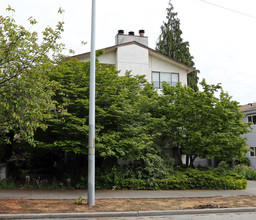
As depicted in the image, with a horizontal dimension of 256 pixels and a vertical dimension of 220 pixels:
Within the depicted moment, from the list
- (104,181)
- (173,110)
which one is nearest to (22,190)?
(104,181)

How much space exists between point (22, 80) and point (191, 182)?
9918mm

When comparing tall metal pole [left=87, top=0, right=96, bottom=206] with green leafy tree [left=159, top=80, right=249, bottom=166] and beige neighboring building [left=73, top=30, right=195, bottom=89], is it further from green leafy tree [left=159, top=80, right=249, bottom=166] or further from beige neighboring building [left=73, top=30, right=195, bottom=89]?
beige neighboring building [left=73, top=30, right=195, bottom=89]

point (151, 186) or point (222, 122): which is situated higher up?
point (222, 122)

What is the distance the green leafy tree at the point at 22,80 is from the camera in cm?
763

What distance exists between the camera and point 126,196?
10859 mm

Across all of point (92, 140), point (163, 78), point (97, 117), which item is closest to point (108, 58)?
point (163, 78)

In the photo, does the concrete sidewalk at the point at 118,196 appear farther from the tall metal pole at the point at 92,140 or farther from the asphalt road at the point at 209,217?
the tall metal pole at the point at 92,140

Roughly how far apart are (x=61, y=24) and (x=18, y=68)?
2.22 metres

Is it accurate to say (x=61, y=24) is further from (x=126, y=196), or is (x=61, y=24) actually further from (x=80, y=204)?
(x=126, y=196)

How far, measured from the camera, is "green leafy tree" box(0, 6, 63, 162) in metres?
7.63

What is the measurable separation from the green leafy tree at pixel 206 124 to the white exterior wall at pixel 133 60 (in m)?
4.51

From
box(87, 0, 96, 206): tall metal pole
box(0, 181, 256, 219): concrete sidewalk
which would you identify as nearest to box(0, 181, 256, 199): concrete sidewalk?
box(0, 181, 256, 219): concrete sidewalk

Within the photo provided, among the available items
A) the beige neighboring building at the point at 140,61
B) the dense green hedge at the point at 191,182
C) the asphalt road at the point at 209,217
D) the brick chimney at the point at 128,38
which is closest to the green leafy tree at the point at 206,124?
the dense green hedge at the point at 191,182

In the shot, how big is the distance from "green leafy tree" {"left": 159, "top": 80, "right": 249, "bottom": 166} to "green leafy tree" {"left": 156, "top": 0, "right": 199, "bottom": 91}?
871 inches
